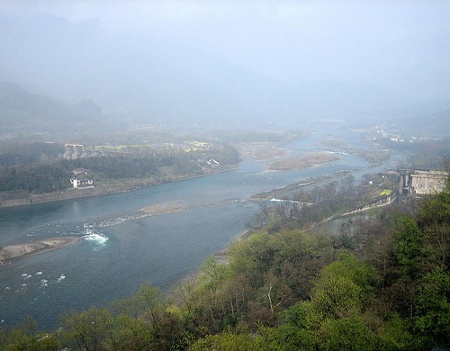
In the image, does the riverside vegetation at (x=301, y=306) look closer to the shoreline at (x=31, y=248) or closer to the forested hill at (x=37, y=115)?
the shoreline at (x=31, y=248)

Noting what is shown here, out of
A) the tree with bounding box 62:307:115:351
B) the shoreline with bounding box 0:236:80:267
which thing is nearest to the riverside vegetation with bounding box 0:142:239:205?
the shoreline with bounding box 0:236:80:267

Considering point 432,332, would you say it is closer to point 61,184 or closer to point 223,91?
point 61,184

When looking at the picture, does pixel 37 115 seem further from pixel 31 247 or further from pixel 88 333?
pixel 88 333

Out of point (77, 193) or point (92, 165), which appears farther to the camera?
point (92, 165)

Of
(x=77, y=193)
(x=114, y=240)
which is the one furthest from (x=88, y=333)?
(x=77, y=193)

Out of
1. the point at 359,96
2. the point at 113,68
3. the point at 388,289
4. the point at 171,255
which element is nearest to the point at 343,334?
the point at 388,289
